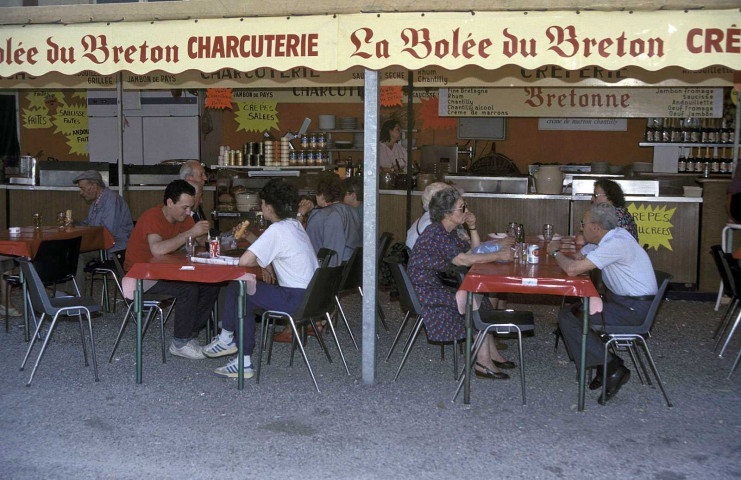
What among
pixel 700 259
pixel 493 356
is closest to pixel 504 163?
pixel 700 259

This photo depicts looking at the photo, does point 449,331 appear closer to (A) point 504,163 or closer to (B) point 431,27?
(B) point 431,27

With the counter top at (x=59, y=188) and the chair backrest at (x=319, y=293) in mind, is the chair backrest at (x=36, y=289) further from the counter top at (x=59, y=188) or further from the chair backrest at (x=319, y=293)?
the counter top at (x=59, y=188)

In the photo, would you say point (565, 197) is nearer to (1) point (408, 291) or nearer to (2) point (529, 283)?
(1) point (408, 291)

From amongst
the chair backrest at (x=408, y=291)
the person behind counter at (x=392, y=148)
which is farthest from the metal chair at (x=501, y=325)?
the person behind counter at (x=392, y=148)

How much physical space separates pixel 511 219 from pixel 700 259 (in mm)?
2176

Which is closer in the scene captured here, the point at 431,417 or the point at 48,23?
the point at 431,417

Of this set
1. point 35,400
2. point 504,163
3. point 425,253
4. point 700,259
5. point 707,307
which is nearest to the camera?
point 35,400

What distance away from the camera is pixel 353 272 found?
20.7ft

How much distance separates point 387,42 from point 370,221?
1169 mm

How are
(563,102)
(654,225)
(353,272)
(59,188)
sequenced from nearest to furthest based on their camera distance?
(353,272) → (654,225) → (59,188) → (563,102)

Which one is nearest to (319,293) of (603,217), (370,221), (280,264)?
(280,264)

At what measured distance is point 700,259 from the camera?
29.2 ft

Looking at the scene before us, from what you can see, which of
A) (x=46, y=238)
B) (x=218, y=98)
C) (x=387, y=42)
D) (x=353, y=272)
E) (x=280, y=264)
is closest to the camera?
(x=387, y=42)

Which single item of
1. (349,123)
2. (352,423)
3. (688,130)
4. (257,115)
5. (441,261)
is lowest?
(352,423)
